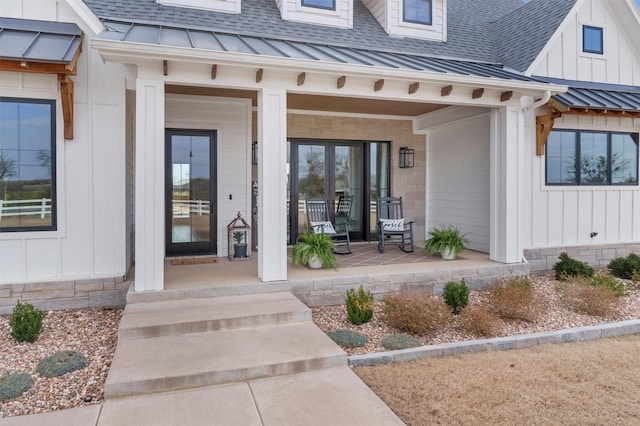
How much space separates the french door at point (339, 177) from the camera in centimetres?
820

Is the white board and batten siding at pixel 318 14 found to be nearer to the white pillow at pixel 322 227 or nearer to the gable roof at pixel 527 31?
the gable roof at pixel 527 31

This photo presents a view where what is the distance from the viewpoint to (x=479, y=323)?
4383 mm

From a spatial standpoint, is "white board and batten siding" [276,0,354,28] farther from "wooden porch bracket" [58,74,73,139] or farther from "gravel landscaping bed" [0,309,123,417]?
"gravel landscaping bed" [0,309,123,417]

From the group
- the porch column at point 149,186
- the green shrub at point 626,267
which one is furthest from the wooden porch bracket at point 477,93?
the porch column at point 149,186

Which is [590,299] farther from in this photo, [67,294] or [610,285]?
[67,294]

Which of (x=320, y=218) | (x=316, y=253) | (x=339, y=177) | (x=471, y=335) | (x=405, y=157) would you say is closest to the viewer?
(x=471, y=335)

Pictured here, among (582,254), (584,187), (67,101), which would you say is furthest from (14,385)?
(584,187)

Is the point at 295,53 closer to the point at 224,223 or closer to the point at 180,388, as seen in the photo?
the point at 224,223

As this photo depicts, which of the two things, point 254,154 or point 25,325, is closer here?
point 25,325

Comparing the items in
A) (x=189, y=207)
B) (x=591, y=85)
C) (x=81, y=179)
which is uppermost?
(x=591, y=85)

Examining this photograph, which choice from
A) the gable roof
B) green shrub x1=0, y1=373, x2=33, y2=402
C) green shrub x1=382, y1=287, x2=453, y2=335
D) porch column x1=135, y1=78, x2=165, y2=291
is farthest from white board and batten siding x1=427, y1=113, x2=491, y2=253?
green shrub x1=0, y1=373, x2=33, y2=402

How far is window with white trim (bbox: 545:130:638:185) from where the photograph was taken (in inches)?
299

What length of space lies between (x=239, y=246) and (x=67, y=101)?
3097 millimetres

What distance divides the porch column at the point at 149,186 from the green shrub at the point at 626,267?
711 centimetres
